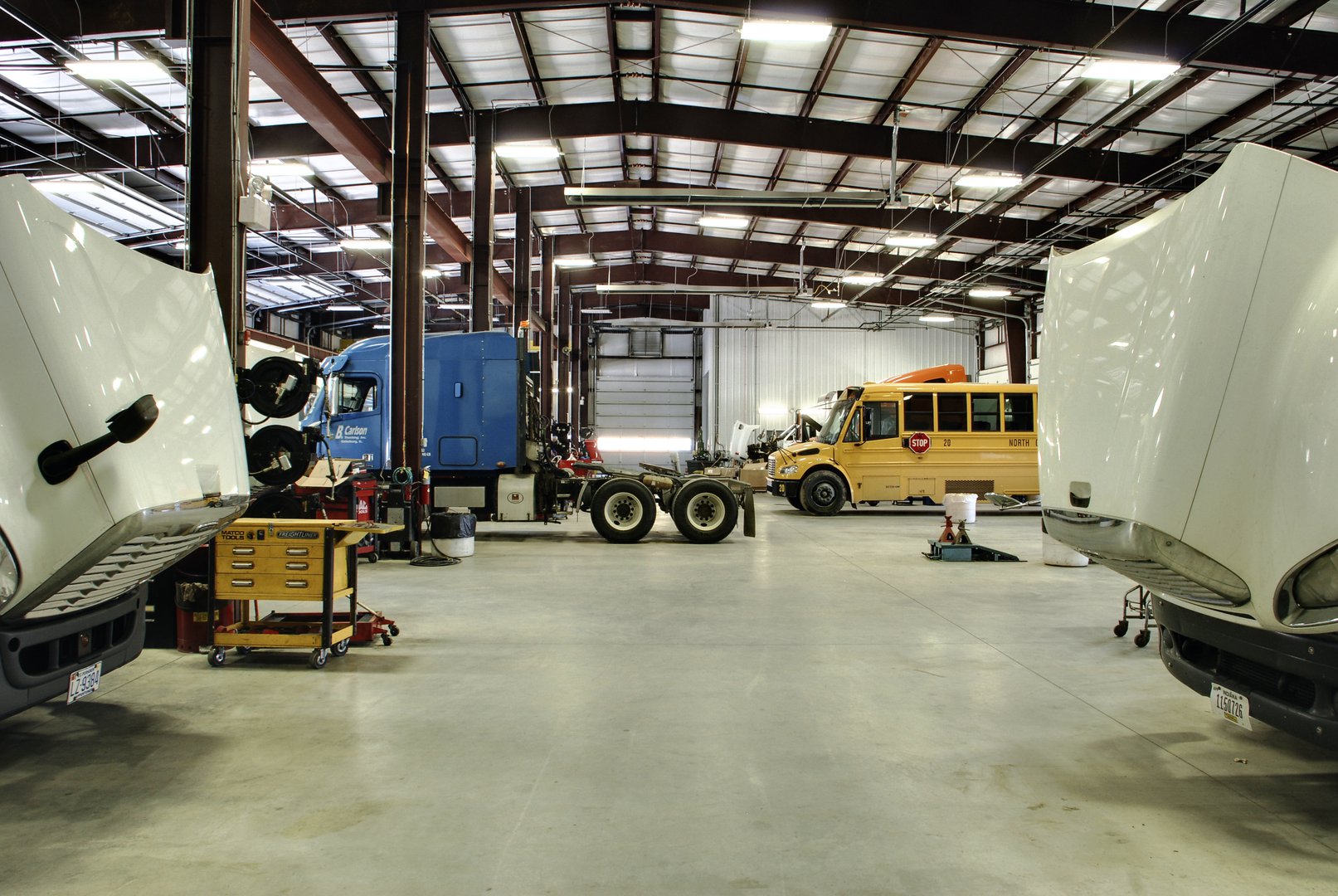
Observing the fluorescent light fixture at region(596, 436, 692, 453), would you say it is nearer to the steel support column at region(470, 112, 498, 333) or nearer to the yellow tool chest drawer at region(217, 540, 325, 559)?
the steel support column at region(470, 112, 498, 333)

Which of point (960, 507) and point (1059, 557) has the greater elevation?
point (960, 507)

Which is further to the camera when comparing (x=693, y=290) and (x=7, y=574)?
(x=693, y=290)

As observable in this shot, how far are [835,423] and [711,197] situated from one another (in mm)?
Result: 5236

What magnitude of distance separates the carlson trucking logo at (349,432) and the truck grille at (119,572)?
323 inches

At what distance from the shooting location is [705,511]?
11.7m

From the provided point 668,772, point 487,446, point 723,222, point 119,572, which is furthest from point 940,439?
point 119,572

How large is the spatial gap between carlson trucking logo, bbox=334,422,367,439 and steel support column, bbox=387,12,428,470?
0.64 m

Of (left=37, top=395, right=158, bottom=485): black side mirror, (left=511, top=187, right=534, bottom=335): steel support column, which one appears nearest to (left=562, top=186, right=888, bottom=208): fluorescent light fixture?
(left=511, top=187, right=534, bottom=335): steel support column

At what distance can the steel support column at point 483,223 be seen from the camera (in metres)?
14.3

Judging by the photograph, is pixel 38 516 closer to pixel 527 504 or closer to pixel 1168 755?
pixel 1168 755

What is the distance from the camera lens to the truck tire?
1158cm

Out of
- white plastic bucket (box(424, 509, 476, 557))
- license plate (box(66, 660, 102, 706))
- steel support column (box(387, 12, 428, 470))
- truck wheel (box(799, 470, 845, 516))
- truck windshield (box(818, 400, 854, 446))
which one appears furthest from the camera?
truck wheel (box(799, 470, 845, 516))

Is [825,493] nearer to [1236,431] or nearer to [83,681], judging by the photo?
[1236,431]

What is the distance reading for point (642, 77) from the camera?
1362cm
